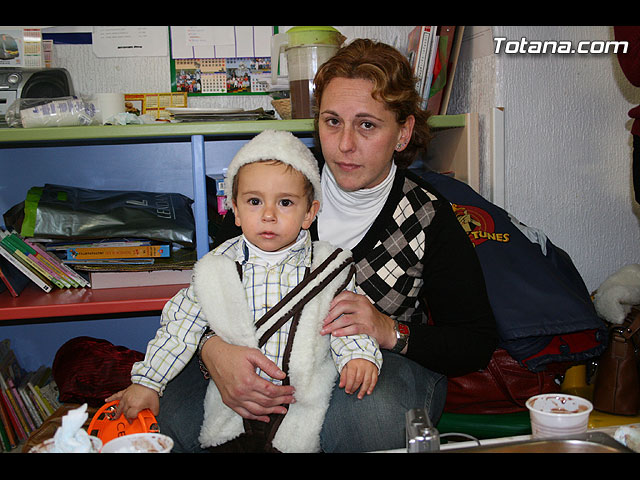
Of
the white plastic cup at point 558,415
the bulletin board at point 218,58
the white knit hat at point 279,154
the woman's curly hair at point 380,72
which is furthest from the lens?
the bulletin board at point 218,58

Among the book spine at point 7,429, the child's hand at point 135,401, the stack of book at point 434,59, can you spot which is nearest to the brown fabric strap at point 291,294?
the child's hand at point 135,401

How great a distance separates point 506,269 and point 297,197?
1.98 feet

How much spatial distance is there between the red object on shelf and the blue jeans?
0.38 m

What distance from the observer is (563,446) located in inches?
31.5

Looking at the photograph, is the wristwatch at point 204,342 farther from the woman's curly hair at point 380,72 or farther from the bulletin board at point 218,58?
the bulletin board at point 218,58

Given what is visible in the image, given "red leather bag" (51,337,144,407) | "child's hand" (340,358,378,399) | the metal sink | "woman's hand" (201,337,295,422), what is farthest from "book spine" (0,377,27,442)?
the metal sink

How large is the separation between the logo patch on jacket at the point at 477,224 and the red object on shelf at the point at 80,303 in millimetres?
843

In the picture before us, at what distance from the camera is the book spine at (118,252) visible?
1.79 m

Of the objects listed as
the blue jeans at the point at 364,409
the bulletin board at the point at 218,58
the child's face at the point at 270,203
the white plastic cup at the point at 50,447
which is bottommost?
the blue jeans at the point at 364,409

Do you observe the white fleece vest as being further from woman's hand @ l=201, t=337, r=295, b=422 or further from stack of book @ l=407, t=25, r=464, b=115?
stack of book @ l=407, t=25, r=464, b=115
